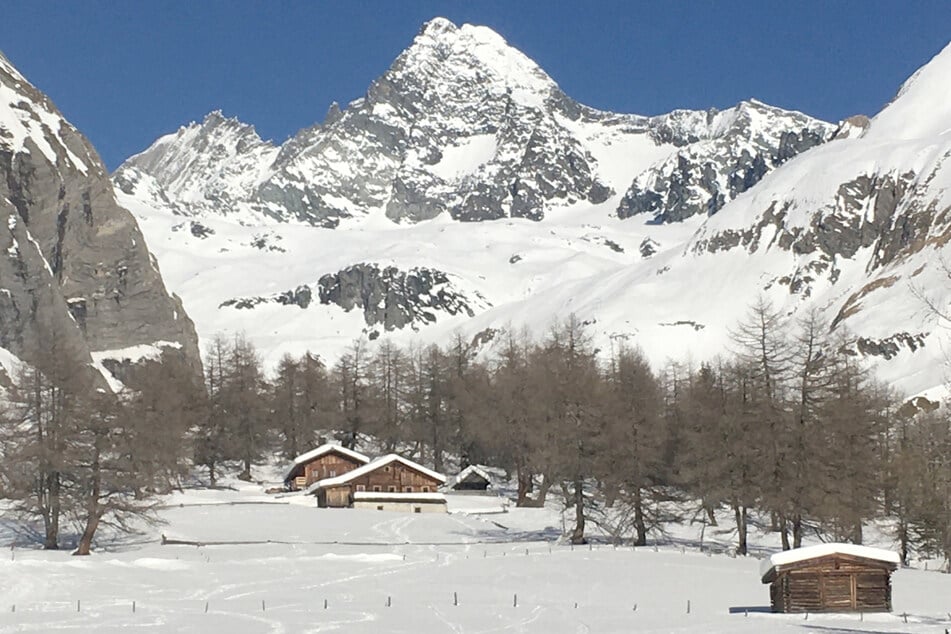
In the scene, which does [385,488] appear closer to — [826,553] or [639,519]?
[639,519]

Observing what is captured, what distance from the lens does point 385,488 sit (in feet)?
299

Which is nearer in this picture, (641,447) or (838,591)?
(838,591)

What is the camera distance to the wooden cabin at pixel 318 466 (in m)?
96.6

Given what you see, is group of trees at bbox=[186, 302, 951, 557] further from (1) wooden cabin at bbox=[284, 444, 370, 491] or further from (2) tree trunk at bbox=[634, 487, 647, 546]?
(1) wooden cabin at bbox=[284, 444, 370, 491]

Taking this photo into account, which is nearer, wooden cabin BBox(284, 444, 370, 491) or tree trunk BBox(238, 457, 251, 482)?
wooden cabin BBox(284, 444, 370, 491)

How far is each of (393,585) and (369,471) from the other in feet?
129

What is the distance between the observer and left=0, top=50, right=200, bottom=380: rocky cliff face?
150875mm

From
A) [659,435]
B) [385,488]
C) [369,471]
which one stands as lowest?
[385,488]

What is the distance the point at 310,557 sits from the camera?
6112 cm

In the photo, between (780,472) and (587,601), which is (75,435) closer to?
(587,601)

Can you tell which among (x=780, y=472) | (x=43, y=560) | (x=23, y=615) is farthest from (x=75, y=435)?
(x=780, y=472)

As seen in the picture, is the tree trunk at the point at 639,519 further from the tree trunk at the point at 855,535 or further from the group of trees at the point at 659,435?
the tree trunk at the point at 855,535

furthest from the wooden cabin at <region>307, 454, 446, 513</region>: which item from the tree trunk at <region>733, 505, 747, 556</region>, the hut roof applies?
the hut roof

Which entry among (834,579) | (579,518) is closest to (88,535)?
(579,518)
